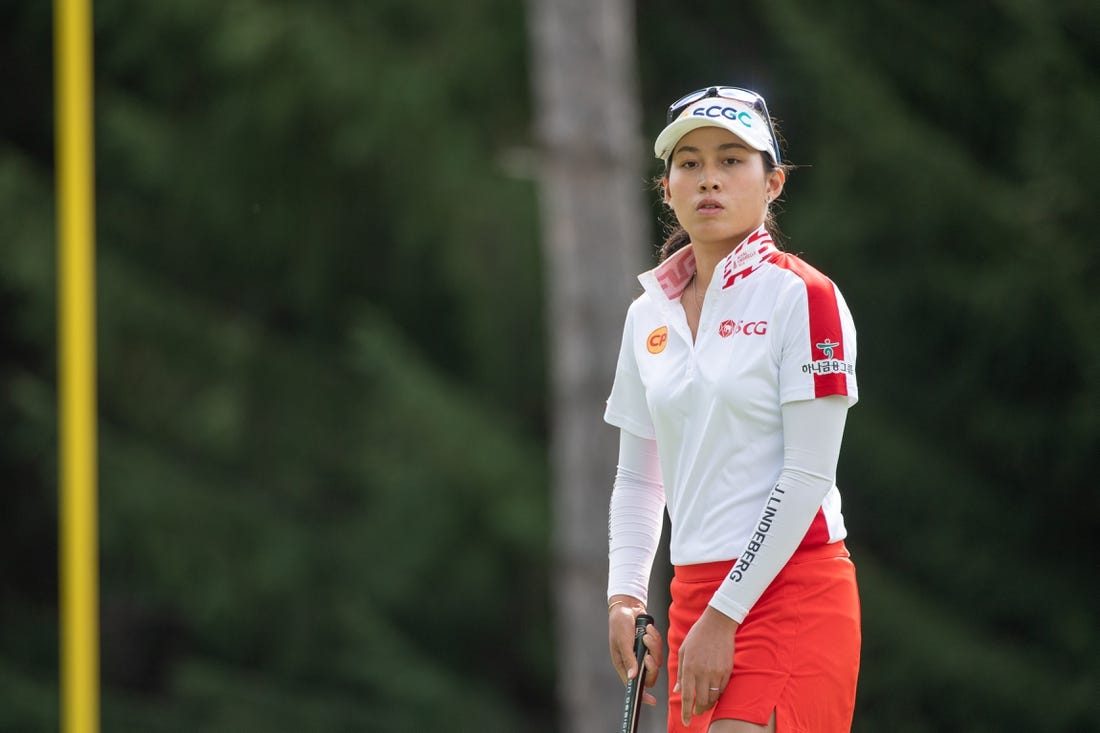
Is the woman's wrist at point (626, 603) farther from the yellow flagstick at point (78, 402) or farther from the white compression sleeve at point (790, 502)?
the yellow flagstick at point (78, 402)

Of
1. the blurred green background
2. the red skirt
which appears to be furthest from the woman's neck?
the blurred green background

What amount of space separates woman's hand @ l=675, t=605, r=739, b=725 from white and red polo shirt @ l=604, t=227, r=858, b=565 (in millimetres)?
120

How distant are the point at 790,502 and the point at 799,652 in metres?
0.24

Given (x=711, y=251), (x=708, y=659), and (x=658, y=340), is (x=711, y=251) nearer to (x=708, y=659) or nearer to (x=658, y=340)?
(x=658, y=340)

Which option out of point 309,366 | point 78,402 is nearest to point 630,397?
point 78,402

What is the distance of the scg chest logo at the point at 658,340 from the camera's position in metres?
2.80

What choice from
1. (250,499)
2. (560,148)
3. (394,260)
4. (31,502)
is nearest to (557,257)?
(560,148)

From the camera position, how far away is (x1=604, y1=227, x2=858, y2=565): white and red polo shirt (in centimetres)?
260

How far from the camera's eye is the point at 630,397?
2916 mm

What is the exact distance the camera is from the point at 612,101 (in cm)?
706

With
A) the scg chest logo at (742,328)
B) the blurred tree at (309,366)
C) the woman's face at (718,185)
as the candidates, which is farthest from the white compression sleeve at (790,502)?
the blurred tree at (309,366)

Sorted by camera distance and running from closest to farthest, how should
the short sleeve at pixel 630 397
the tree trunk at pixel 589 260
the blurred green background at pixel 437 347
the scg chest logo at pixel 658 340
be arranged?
1. the scg chest logo at pixel 658 340
2. the short sleeve at pixel 630 397
3. the tree trunk at pixel 589 260
4. the blurred green background at pixel 437 347

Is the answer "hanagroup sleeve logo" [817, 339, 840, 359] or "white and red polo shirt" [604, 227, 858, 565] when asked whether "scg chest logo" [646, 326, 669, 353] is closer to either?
"white and red polo shirt" [604, 227, 858, 565]

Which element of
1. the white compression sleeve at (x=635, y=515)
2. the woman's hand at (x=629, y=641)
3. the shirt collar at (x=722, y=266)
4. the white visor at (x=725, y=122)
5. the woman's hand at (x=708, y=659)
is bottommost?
the woman's hand at (x=708, y=659)
